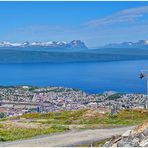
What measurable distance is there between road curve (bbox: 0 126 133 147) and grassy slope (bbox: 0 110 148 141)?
4.16ft

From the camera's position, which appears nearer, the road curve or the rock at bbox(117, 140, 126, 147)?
the rock at bbox(117, 140, 126, 147)

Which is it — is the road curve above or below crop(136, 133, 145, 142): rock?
below

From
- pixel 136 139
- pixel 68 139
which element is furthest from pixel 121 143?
pixel 68 139

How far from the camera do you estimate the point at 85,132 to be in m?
28.7

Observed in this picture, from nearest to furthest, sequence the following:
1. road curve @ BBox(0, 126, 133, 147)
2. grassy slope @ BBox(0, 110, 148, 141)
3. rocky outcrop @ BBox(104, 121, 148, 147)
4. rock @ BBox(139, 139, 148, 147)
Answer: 1. rock @ BBox(139, 139, 148, 147)
2. rocky outcrop @ BBox(104, 121, 148, 147)
3. road curve @ BBox(0, 126, 133, 147)
4. grassy slope @ BBox(0, 110, 148, 141)

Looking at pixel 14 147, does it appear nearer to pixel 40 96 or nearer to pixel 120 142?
pixel 120 142

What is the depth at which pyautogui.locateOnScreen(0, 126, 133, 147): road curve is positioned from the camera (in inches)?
975

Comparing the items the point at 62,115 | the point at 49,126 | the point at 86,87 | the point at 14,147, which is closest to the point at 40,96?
the point at 86,87

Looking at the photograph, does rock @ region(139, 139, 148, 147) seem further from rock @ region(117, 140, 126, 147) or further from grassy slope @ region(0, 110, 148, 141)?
grassy slope @ region(0, 110, 148, 141)

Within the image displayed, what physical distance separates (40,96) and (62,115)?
94.7 meters

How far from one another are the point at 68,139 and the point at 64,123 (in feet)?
28.5

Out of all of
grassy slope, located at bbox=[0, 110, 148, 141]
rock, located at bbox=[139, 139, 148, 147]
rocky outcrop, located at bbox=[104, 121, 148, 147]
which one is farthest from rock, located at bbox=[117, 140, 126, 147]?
grassy slope, located at bbox=[0, 110, 148, 141]

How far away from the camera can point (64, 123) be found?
34906 millimetres


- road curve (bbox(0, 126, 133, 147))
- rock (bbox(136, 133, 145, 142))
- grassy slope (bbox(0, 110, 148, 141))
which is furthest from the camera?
grassy slope (bbox(0, 110, 148, 141))
